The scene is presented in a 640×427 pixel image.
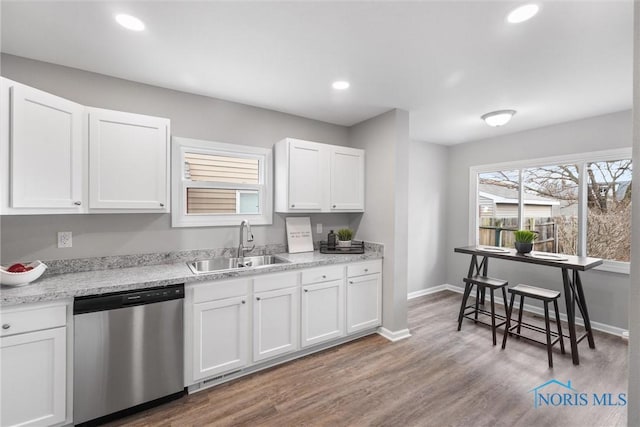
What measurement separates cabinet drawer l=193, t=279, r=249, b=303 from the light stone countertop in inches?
2.0

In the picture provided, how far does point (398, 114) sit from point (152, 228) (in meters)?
2.78

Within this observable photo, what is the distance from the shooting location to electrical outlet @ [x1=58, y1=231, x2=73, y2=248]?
218cm

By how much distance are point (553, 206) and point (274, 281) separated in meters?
3.93

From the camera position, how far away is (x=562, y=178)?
3707mm

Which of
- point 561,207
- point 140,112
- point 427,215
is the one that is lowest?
point 427,215

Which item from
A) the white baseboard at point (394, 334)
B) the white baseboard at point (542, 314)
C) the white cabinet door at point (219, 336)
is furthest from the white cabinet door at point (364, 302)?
the white baseboard at point (542, 314)

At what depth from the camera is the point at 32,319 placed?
5.39ft

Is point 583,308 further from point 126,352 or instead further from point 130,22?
point 130,22

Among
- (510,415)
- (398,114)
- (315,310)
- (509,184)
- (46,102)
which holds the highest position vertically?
(398,114)

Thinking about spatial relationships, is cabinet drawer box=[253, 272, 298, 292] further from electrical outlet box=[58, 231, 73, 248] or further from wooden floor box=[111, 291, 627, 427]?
electrical outlet box=[58, 231, 73, 248]

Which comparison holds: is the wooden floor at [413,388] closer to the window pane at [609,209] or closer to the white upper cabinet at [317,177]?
the window pane at [609,209]

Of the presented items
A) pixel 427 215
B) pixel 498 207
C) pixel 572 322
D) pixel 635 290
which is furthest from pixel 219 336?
pixel 498 207

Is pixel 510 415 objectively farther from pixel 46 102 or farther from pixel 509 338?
pixel 46 102

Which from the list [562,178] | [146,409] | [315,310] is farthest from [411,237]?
[146,409]
